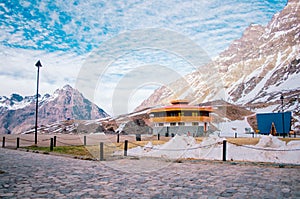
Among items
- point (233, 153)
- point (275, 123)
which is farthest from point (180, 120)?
point (233, 153)

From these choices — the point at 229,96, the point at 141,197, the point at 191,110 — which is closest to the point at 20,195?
the point at 141,197

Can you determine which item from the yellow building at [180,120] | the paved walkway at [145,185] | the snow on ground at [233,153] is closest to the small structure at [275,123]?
the yellow building at [180,120]

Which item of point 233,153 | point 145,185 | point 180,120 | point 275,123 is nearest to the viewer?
point 145,185

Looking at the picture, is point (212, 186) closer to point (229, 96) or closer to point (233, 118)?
point (233, 118)

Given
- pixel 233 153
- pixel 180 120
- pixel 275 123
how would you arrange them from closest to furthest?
pixel 233 153
pixel 180 120
pixel 275 123

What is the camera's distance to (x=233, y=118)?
77875 millimetres

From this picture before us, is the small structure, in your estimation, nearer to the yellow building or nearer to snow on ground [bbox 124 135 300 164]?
the yellow building

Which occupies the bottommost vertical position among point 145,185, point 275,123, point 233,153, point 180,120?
point 233,153

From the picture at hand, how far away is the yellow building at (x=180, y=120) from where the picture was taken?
3750 cm

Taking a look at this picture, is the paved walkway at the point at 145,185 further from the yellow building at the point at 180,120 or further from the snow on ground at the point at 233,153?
the yellow building at the point at 180,120

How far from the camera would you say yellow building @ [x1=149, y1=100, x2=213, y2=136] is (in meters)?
37.5

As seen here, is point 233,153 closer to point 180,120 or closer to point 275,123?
point 180,120

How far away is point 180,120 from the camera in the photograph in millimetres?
37625

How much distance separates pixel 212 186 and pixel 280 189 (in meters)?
1.45
